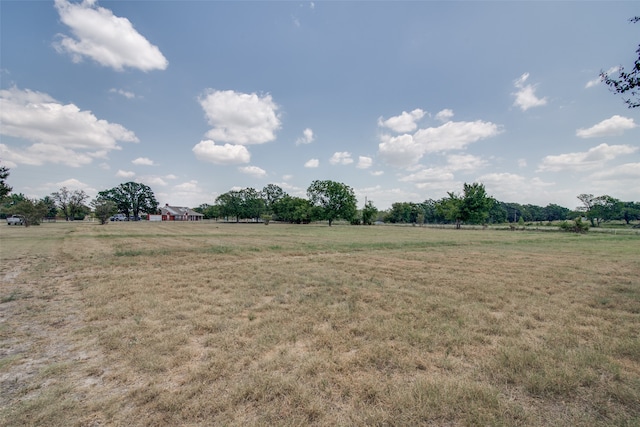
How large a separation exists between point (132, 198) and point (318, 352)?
121067 mm

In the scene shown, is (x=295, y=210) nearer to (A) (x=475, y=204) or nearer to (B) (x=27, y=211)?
(A) (x=475, y=204)

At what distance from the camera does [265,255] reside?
15.4 metres

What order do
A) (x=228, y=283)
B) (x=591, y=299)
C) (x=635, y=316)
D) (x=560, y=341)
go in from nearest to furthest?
(x=560, y=341) < (x=635, y=316) < (x=591, y=299) < (x=228, y=283)

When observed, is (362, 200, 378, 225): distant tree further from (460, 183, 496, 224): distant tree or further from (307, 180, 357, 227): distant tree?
(460, 183, 496, 224): distant tree

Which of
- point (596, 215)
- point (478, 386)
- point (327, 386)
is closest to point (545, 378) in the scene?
point (478, 386)

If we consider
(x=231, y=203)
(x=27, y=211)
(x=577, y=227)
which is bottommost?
(x=577, y=227)

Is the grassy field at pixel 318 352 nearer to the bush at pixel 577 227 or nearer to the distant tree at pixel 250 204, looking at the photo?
the bush at pixel 577 227

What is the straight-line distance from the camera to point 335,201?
215ft

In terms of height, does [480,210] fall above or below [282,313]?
above

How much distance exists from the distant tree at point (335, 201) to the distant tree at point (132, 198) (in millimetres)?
76363

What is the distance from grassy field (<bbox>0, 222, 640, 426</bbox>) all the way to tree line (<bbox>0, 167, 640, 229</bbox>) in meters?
34.5

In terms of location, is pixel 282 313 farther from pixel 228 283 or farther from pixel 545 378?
pixel 545 378

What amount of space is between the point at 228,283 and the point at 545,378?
316 inches

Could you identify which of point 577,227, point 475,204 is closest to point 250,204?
point 475,204
